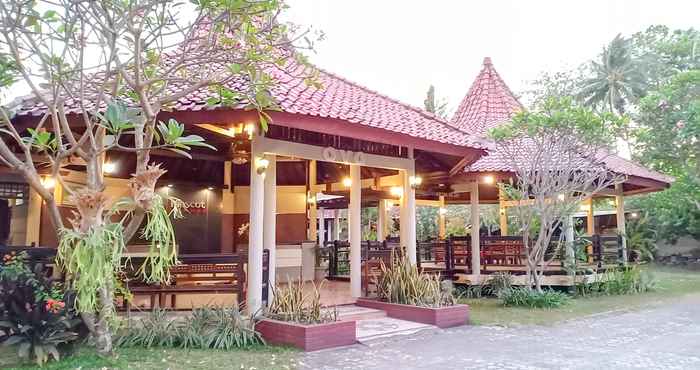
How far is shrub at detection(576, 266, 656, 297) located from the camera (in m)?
12.5

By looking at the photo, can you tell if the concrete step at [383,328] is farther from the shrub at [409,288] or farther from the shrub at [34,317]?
the shrub at [34,317]

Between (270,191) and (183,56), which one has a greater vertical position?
(183,56)

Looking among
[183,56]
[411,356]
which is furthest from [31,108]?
[411,356]

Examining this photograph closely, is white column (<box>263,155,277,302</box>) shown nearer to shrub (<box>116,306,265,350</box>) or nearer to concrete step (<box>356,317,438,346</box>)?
shrub (<box>116,306,265,350</box>)

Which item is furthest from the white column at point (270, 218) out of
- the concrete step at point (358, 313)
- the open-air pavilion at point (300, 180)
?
the concrete step at point (358, 313)

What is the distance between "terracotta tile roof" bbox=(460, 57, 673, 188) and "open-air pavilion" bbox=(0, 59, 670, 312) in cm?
5

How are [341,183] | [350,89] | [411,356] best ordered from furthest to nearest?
[341,183] < [350,89] < [411,356]

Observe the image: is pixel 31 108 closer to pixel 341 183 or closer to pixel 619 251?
pixel 341 183

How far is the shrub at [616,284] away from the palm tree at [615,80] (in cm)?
2230

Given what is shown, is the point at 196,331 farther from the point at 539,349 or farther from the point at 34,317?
the point at 539,349

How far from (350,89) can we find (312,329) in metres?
5.76

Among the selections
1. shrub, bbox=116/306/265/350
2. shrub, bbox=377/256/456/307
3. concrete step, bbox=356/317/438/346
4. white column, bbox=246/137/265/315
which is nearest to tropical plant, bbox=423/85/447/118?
shrub, bbox=377/256/456/307

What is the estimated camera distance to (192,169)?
474 inches

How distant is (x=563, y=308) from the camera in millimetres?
10281
